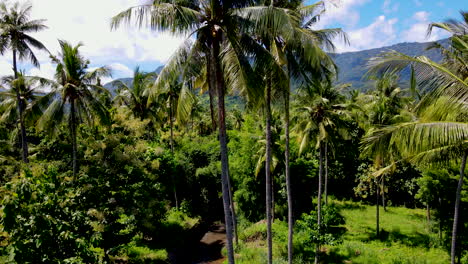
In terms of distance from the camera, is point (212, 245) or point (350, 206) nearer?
point (212, 245)

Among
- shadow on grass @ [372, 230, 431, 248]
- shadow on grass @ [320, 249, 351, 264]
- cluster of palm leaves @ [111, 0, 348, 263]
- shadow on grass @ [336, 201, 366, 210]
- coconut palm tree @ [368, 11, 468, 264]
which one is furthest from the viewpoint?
shadow on grass @ [336, 201, 366, 210]

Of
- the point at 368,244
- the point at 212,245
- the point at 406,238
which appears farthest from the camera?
the point at 212,245

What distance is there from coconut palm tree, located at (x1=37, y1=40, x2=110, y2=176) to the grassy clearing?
41.0ft

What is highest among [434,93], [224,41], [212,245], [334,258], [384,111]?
[224,41]

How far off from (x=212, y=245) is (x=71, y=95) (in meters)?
15.2

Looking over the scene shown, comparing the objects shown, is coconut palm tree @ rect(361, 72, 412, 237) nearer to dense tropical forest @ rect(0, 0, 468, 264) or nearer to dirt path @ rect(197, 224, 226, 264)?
dense tropical forest @ rect(0, 0, 468, 264)

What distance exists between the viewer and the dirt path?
832 inches

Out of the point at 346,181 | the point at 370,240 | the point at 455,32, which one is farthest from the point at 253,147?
the point at 455,32

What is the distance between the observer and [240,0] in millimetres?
8531

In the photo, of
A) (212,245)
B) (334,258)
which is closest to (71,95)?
(212,245)

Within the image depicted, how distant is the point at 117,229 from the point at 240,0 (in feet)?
37.7

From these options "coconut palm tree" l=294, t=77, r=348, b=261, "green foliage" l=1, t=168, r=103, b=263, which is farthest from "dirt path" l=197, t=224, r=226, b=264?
"green foliage" l=1, t=168, r=103, b=263

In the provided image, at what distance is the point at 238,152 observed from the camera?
26.1 metres

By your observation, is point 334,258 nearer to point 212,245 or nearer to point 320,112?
point 320,112
